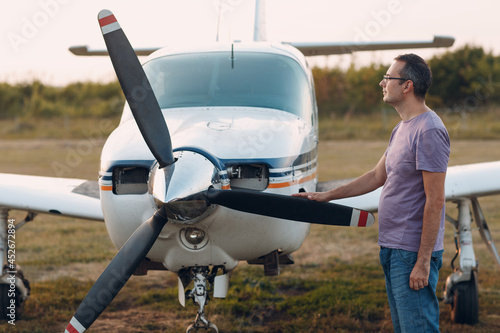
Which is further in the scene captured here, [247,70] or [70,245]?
[70,245]

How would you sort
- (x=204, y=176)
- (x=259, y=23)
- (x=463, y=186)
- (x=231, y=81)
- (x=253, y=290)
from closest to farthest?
(x=204, y=176), (x=231, y=81), (x=463, y=186), (x=253, y=290), (x=259, y=23)

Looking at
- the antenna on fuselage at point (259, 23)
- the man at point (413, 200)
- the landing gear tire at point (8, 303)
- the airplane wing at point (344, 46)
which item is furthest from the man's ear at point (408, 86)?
the antenna on fuselage at point (259, 23)

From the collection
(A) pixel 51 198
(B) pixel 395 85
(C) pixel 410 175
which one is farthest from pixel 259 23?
(C) pixel 410 175

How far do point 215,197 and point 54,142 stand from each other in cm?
2488

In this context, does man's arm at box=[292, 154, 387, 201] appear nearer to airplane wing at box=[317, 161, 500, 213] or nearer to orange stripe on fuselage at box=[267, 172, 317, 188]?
orange stripe on fuselage at box=[267, 172, 317, 188]

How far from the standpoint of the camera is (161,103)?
174 inches

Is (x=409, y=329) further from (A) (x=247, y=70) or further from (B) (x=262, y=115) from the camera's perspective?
(A) (x=247, y=70)

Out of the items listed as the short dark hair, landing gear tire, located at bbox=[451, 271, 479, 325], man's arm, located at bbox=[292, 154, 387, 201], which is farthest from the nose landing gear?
landing gear tire, located at bbox=[451, 271, 479, 325]

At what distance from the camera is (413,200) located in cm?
280

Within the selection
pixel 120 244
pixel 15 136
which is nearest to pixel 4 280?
pixel 120 244

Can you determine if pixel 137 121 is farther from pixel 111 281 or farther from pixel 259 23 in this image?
pixel 259 23

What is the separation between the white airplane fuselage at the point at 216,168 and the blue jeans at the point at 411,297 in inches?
36.0

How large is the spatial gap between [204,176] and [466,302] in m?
3.21

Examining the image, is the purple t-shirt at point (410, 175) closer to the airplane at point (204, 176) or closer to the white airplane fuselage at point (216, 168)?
the airplane at point (204, 176)
